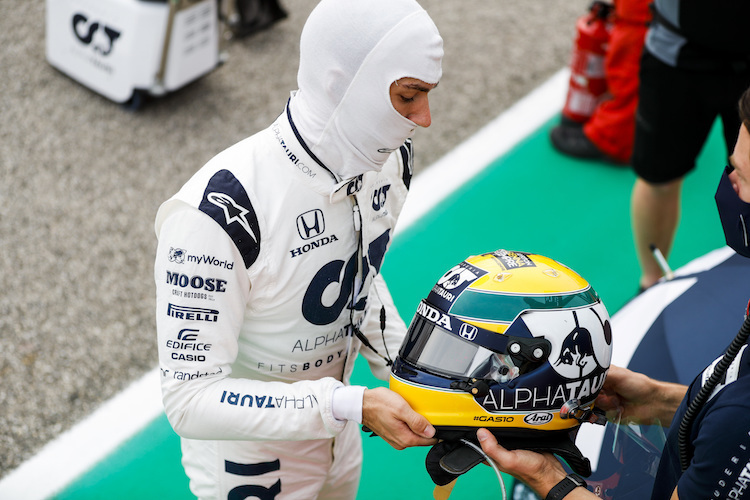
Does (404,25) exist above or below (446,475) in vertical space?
above

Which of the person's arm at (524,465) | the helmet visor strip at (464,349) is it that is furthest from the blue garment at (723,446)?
the helmet visor strip at (464,349)

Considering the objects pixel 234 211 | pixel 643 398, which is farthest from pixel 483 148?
→ pixel 234 211

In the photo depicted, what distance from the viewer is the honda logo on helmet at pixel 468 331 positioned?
2.05 m

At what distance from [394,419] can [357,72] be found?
89cm

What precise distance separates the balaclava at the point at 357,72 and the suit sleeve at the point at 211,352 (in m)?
0.39

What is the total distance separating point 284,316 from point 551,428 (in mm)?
807

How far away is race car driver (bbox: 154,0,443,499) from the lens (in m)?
1.88

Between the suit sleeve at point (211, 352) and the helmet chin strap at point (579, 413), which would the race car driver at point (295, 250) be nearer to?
the suit sleeve at point (211, 352)

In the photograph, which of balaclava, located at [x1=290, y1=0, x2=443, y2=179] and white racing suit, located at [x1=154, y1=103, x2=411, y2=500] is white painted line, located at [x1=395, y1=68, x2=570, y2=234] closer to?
white racing suit, located at [x1=154, y1=103, x2=411, y2=500]

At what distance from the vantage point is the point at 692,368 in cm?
262

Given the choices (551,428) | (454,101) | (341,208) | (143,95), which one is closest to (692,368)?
(551,428)

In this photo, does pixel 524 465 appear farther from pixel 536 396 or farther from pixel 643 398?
pixel 643 398

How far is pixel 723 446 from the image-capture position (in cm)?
167

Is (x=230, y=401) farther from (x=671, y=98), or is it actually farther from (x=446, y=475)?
(x=671, y=98)
